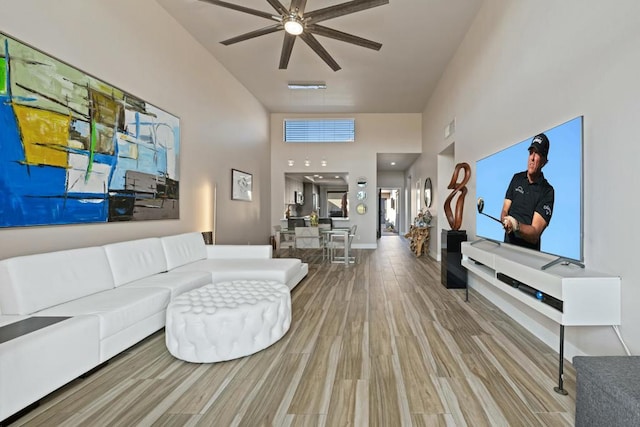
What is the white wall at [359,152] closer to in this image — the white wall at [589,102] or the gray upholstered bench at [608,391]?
the white wall at [589,102]

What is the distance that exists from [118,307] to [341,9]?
3381mm

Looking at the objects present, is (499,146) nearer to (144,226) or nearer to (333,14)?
(333,14)

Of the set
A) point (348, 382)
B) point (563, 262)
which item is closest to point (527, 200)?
point (563, 262)

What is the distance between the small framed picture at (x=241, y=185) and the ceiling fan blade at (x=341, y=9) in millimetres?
3627

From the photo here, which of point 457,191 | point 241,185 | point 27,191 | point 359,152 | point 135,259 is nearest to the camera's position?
point 27,191

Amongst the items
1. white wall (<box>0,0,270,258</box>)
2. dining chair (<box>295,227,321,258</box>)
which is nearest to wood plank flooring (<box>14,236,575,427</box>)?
white wall (<box>0,0,270,258</box>)

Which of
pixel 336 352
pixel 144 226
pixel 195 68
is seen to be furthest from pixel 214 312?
pixel 195 68

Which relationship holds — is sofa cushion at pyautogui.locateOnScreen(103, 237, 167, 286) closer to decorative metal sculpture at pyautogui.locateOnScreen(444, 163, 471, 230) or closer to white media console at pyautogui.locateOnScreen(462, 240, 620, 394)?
white media console at pyautogui.locateOnScreen(462, 240, 620, 394)

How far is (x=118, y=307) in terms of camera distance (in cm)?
221

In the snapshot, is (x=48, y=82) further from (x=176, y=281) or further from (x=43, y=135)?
(x=176, y=281)

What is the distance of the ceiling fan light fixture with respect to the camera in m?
3.18

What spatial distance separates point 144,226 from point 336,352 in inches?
110

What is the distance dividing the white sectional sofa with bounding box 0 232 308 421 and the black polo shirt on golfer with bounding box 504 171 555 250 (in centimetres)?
258

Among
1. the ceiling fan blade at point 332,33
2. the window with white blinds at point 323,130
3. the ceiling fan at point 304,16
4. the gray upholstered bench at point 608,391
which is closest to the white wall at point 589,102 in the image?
the gray upholstered bench at point 608,391
